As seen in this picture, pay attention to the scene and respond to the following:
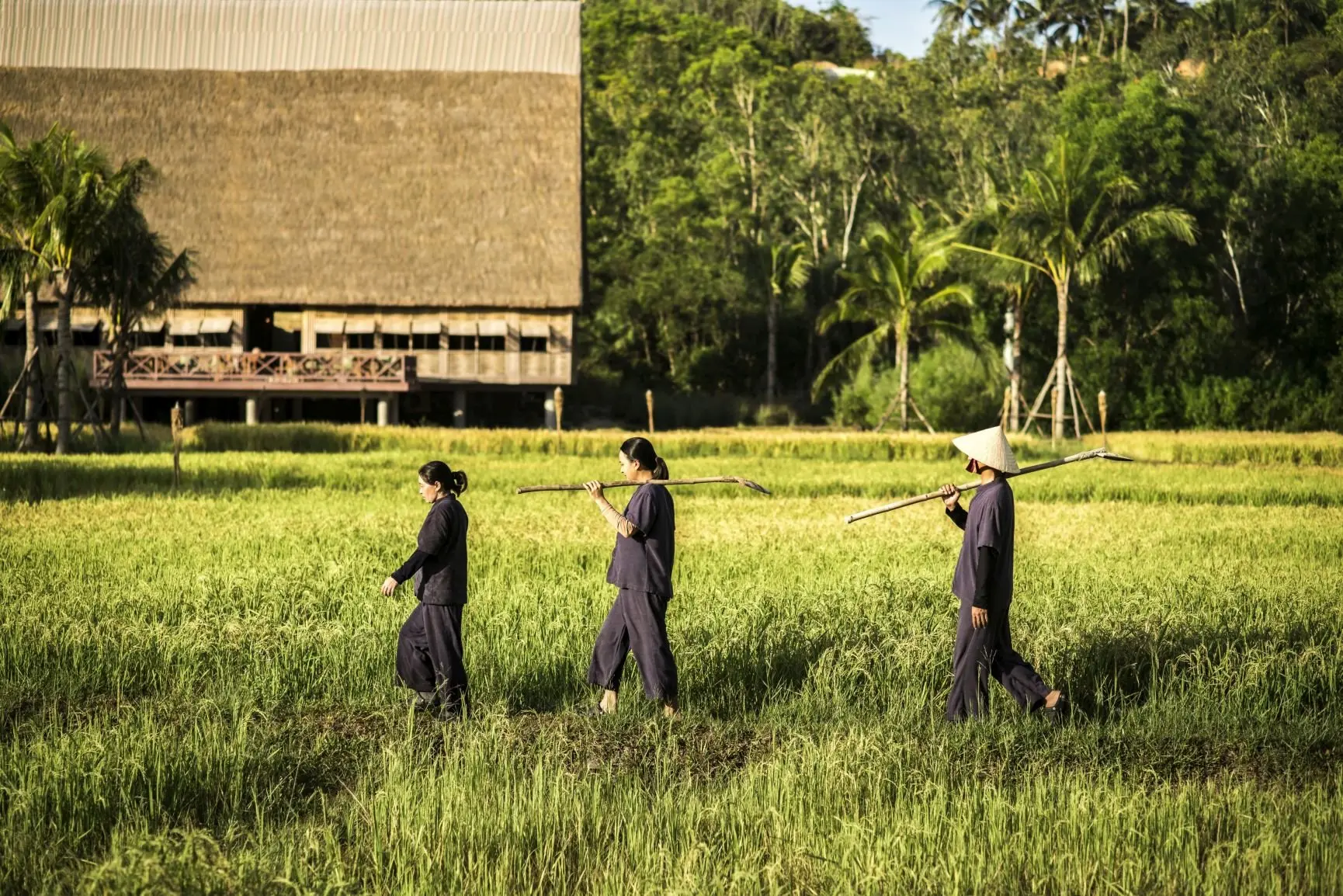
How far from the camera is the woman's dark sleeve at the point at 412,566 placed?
6309 mm

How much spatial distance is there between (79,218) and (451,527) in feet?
52.1

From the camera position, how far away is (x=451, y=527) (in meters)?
6.41

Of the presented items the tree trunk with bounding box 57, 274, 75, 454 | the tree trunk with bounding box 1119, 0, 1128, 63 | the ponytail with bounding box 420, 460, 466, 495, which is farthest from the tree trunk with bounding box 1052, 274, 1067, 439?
the ponytail with bounding box 420, 460, 466, 495

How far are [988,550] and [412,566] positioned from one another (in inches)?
93.0

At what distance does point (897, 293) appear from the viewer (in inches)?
1168

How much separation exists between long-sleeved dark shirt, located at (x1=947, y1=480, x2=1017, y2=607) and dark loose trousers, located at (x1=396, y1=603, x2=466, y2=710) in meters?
2.12

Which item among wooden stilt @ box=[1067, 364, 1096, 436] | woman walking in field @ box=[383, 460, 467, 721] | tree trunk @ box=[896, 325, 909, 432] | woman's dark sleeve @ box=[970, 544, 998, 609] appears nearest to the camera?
woman's dark sleeve @ box=[970, 544, 998, 609]

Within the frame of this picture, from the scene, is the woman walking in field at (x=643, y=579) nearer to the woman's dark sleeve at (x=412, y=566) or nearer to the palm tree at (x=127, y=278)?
the woman's dark sleeve at (x=412, y=566)

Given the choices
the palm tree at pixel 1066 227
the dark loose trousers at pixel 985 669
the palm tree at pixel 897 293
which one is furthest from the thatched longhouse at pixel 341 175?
the dark loose trousers at pixel 985 669

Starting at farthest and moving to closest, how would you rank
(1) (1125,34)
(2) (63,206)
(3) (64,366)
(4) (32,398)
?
(1) (1125,34) → (4) (32,398) → (3) (64,366) → (2) (63,206)

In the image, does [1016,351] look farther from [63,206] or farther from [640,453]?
[640,453]

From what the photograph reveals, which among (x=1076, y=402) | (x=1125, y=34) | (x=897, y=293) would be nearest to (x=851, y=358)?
(x=897, y=293)

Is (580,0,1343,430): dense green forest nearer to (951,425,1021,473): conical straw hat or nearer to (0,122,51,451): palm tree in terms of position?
(0,122,51,451): palm tree

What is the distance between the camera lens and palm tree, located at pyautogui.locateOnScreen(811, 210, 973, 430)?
1127 inches
